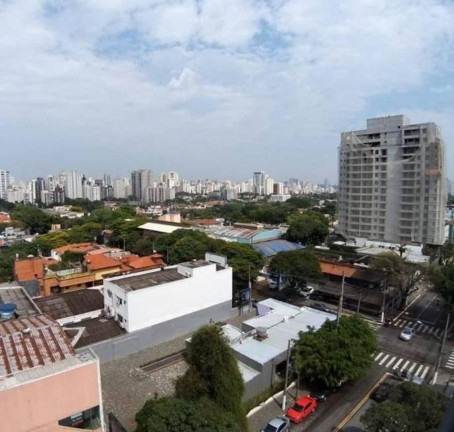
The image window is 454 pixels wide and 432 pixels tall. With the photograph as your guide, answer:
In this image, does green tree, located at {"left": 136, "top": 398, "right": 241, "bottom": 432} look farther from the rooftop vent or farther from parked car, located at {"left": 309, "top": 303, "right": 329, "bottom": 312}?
parked car, located at {"left": 309, "top": 303, "right": 329, "bottom": 312}

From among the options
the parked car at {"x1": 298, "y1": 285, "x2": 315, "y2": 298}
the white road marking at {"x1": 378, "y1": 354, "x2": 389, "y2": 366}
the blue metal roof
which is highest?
the blue metal roof

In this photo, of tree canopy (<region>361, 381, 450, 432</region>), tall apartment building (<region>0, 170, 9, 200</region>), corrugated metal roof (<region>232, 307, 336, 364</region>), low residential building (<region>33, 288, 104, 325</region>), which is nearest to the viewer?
tree canopy (<region>361, 381, 450, 432</region>)

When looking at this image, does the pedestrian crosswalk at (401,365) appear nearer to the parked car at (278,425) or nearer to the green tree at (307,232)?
the parked car at (278,425)

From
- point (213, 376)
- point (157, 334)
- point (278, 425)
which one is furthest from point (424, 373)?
point (157, 334)

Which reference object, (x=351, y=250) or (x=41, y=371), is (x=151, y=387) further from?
(x=351, y=250)

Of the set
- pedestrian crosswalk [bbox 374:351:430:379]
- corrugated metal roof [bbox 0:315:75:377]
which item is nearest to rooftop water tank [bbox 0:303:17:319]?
corrugated metal roof [bbox 0:315:75:377]

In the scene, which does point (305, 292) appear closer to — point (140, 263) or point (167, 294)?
point (167, 294)

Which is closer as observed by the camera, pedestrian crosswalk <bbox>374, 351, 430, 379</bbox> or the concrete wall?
pedestrian crosswalk <bbox>374, 351, 430, 379</bbox>
